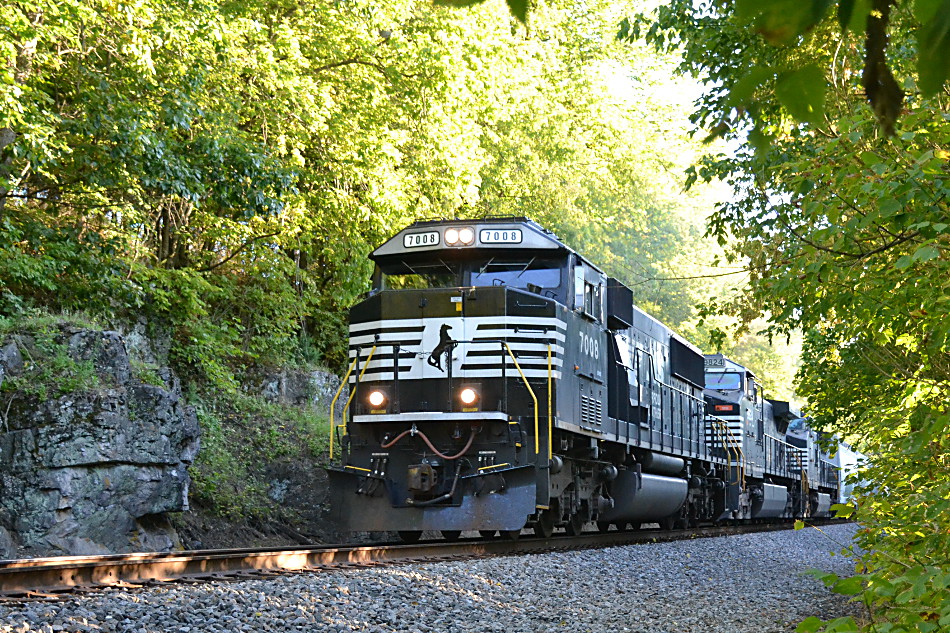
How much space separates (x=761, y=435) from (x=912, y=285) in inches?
731

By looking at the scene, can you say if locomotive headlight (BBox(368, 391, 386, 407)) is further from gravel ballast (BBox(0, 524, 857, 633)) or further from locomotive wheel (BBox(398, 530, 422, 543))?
gravel ballast (BBox(0, 524, 857, 633))

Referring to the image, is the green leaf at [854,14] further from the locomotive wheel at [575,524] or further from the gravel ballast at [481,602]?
the locomotive wheel at [575,524]

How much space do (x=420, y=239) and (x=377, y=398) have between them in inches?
75.7

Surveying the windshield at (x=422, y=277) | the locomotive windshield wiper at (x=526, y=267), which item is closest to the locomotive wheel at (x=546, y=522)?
the locomotive windshield wiper at (x=526, y=267)

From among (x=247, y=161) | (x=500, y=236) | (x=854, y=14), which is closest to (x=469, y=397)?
(x=500, y=236)

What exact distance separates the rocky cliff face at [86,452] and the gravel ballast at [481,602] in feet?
12.6

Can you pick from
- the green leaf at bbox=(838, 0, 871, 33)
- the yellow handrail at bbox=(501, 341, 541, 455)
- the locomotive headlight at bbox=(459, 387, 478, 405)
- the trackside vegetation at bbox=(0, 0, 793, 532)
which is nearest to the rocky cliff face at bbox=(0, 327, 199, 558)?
the trackside vegetation at bbox=(0, 0, 793, 532)

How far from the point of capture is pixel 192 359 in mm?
16109

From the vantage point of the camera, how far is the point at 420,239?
38.9 ft

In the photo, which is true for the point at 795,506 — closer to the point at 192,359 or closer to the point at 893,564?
the point at 192,359

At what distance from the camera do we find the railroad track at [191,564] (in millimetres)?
6387

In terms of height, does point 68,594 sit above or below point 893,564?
below

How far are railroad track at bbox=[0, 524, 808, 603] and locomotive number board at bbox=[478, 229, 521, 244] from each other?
11.0ft

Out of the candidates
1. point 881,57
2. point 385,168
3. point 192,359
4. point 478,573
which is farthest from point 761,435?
point 881,57
